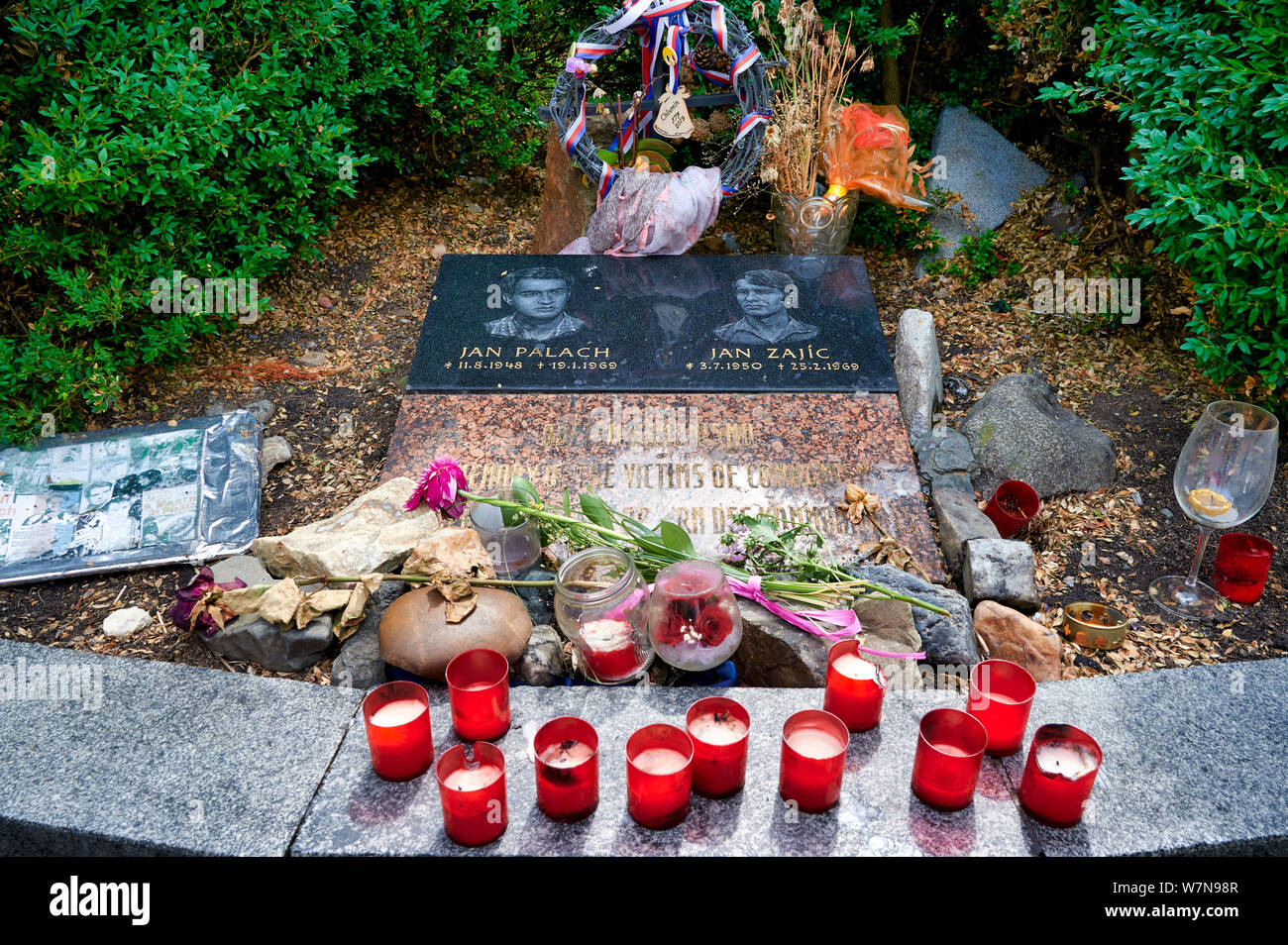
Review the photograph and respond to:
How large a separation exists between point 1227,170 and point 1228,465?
4.77 feet

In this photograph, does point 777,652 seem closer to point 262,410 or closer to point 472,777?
point 472,777

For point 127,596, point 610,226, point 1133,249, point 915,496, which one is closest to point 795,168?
point 610,226

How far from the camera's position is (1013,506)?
157 inches

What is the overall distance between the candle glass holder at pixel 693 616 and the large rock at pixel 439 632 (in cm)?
39

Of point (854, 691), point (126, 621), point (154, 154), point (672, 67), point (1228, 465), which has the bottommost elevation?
point (126, 621)

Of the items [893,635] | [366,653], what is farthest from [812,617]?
[366,653]

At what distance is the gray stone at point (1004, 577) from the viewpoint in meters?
3.49

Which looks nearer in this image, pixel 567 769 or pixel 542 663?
pixel 567 769

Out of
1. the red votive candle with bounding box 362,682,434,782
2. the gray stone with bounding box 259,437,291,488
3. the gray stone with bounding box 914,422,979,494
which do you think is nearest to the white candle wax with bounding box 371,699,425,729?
the red votive candle with bounding box 362,682,434,782

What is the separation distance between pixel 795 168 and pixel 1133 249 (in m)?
1.91

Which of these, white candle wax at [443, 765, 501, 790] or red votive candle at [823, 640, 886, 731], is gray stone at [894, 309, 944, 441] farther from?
white candle wax at [443, 765, 501, 790]

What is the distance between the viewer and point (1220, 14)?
161 inches

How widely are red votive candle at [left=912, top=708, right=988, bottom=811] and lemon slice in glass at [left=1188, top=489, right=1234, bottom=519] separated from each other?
5.56 ft
